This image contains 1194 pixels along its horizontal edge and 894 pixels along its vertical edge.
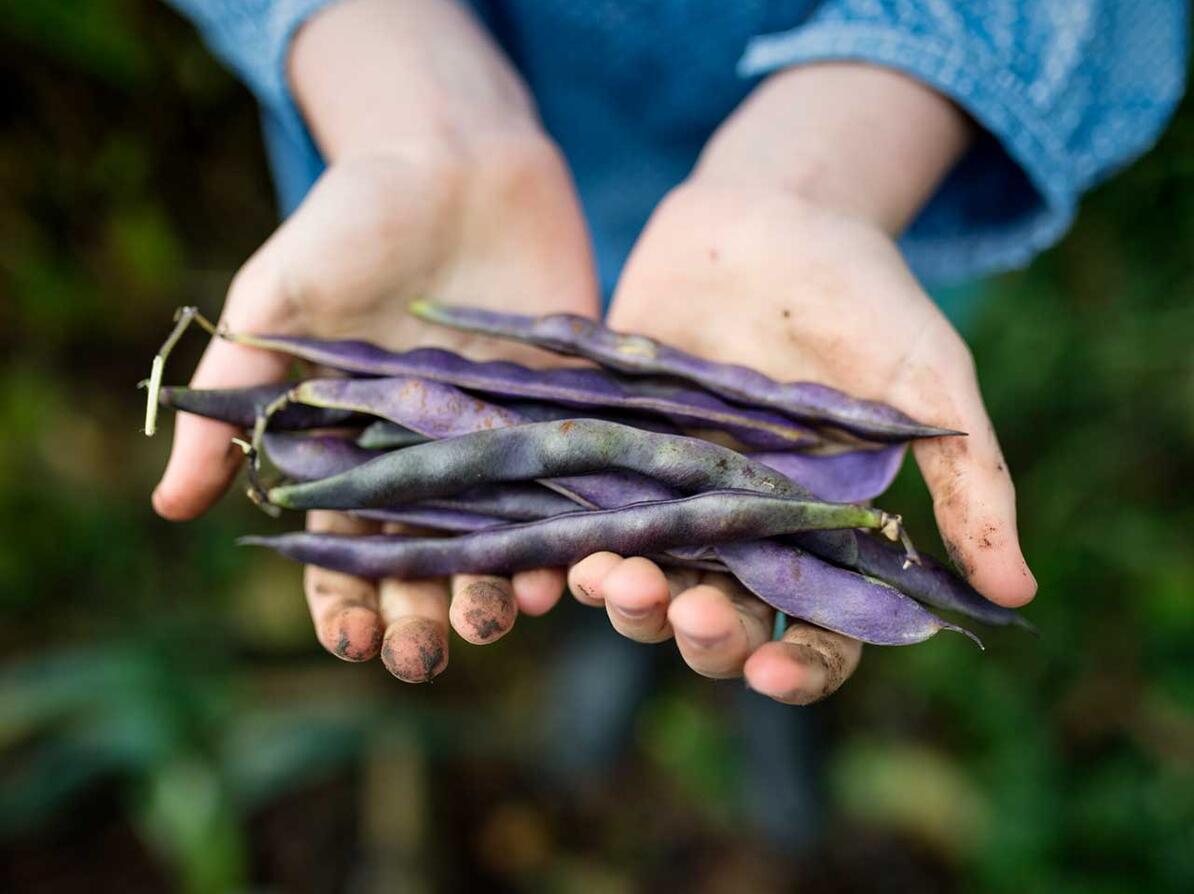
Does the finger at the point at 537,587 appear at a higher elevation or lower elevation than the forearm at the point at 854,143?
lower

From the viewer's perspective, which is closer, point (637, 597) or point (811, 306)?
point (637, 597)

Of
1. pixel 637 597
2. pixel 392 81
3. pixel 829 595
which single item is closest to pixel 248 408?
pixel 392 81

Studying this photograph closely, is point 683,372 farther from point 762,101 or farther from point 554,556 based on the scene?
point 762,101

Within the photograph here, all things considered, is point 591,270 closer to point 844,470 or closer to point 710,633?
point 844,470

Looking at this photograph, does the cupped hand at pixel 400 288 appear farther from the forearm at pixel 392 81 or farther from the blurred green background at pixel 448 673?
the blurred green background at pixel 448 673

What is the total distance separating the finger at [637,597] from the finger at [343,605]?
0.53m

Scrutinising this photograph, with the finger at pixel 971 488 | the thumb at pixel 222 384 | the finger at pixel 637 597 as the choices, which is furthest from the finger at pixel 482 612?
the finger at pixel 971 488

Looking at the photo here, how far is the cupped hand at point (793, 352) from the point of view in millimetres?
1757

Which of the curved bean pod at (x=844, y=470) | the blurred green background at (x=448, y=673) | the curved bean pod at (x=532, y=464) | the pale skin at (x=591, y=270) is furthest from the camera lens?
the blurred green background at (x=448, y=673)

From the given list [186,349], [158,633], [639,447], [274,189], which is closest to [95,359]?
[186,349]

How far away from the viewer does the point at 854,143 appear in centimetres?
239

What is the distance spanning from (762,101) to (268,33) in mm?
1348

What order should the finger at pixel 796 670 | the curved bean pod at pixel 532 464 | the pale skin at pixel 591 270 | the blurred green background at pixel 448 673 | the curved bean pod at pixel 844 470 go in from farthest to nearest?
the blurred green background at pixel 448 673 → the curved bean pod at pixel 844 470 → the curved bean pod at pixel 532 464 → the pale skin at pixel 591 270 → the finger at pixel 796 670

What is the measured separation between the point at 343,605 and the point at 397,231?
0.95m
